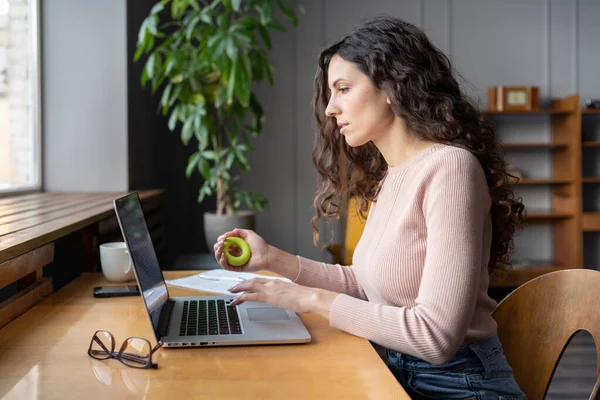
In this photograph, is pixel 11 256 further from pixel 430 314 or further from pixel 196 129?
pixel 196 129

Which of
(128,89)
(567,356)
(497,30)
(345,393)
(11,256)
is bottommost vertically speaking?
(567,356)

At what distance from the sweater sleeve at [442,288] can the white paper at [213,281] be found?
511 mm

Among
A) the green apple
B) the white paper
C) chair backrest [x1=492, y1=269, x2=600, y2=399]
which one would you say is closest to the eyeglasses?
the green apple

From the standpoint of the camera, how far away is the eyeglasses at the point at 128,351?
1041 millimetres

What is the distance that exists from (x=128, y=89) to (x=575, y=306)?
9.15 feet

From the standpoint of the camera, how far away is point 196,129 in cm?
367

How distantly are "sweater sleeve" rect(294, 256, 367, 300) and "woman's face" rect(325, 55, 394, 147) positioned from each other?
1.09 ft

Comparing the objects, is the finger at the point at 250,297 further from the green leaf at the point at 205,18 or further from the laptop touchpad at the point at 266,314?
the green leaf at the point at 205,18

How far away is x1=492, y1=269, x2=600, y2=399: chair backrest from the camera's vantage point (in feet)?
4.00

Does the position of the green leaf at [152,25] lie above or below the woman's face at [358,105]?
above

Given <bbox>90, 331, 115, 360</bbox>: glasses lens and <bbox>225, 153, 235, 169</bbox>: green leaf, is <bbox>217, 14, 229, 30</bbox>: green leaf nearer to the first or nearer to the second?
<bbox>225, 153, 235, 169</bbox>: green leaf

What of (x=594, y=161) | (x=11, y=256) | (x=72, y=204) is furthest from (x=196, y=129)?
(x=594, y=161)

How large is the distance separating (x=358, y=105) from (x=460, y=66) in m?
4.20

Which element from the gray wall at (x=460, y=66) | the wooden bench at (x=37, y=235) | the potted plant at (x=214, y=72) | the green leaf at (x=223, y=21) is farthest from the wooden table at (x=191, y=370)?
the gray wall at (x=460, y=66)
